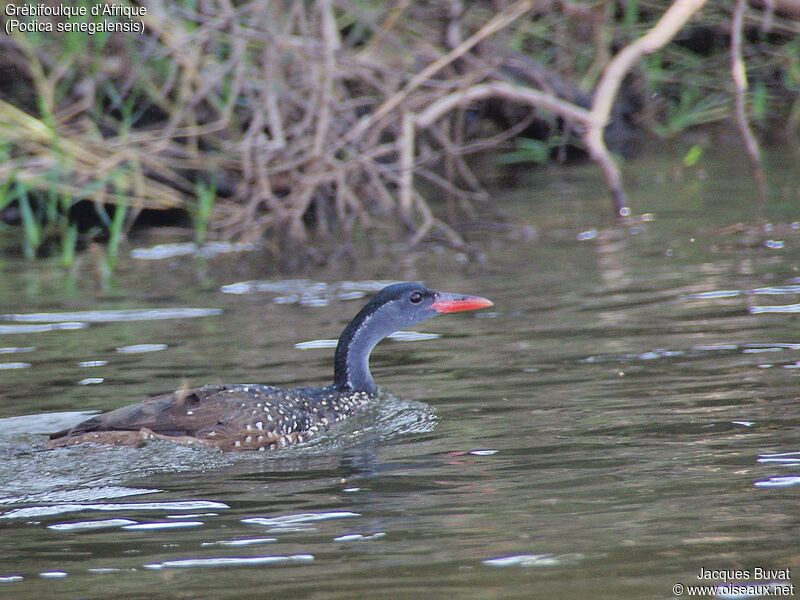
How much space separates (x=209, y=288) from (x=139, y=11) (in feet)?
9.20

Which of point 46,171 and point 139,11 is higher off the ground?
point 139,11

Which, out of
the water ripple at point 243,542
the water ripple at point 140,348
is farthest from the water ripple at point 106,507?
the water ripple at point 140,348

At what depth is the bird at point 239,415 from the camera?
23.1 ft

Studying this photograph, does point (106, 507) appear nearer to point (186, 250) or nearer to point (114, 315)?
point (114, 315)

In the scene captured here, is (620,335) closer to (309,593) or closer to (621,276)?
(621,276)

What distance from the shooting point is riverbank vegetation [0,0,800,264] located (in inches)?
477

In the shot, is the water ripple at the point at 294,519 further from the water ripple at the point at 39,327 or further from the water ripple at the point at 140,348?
the water ripple at the point at 39,327

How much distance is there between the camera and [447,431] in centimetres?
715

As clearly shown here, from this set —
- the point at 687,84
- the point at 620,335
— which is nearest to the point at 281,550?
the point at 620,335

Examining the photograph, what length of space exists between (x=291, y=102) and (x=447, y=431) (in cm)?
632

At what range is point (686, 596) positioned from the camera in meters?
4.57

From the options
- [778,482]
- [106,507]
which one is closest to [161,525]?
[106,507]

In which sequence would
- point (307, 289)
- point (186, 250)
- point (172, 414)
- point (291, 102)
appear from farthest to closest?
1. point (186, 250)
2. point (291, 102)
3. point (307, 289)
4. point (172, 414)

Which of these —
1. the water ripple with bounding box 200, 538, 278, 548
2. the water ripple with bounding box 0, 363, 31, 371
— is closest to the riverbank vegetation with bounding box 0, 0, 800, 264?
the water ripple with bounding box 0, 363, 31, 371
